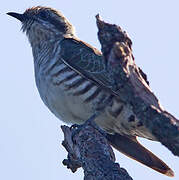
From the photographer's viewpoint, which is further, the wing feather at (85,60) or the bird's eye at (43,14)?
the bird's eye at (43,14)

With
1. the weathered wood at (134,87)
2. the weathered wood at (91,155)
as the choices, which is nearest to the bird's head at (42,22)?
the weathered wood at (91,155)

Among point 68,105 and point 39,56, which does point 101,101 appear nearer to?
point 68,105

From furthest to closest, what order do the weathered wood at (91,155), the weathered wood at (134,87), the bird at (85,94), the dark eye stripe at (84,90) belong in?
1. the dark eye stripe at (84,90)
2. the bird at (85,94)
3. the weathered wood at (91,155)
4. the weathered wood at (134,87)

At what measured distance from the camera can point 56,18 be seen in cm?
1175

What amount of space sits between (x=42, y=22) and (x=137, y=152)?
3626 mm

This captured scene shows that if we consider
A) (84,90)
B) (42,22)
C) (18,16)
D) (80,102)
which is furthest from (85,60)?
(18,16)

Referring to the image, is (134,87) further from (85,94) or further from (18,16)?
(18,16)

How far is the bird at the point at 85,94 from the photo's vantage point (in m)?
9.49

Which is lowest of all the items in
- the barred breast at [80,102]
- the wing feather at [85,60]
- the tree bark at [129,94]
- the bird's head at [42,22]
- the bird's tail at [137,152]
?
the tree bark at [129,94]

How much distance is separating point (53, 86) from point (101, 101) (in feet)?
3.06

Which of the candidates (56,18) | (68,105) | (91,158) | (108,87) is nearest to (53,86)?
(68,105)

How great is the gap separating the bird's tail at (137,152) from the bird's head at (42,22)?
2.58 metres

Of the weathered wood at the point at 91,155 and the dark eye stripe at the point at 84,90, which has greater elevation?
the dark eye stripe at the point at 84,90

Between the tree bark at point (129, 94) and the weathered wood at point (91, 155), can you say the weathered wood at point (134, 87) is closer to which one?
the tree bark at point (129, 94)
